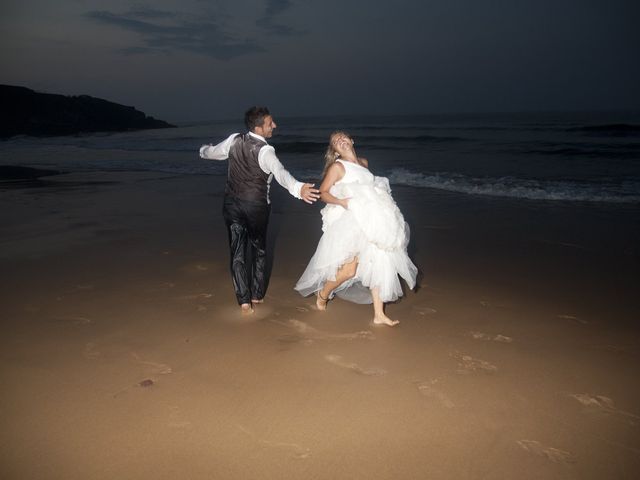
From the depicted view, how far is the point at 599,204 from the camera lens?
30.3 feet

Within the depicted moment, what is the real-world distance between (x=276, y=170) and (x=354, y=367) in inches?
75.2

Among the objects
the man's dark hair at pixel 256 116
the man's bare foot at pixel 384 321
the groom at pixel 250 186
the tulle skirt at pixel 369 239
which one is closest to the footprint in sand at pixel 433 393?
the man's bare foot at pixel 384 321

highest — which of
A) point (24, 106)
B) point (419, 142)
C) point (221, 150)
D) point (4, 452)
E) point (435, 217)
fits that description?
point (24, 106)

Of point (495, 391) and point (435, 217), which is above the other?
point (435, 217)

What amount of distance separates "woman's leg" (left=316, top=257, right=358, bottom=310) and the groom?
0.73 m

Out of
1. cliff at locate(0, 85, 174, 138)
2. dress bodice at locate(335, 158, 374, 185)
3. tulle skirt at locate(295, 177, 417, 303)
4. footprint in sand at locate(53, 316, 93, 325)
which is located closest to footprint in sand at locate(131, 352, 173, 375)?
footprint in sand at locate(53, 316, 93, 325)

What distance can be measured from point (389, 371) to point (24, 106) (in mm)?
59646

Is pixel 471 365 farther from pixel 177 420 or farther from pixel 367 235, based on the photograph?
pixel 177 420

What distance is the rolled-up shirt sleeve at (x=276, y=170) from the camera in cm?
392

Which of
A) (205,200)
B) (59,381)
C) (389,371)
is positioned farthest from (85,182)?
(389,371)

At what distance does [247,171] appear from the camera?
4.20m

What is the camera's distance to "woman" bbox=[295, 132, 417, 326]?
4.04 metres

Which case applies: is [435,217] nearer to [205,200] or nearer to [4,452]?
[205,200]

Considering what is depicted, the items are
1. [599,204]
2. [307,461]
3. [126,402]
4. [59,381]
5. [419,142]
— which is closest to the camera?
[307,461]
